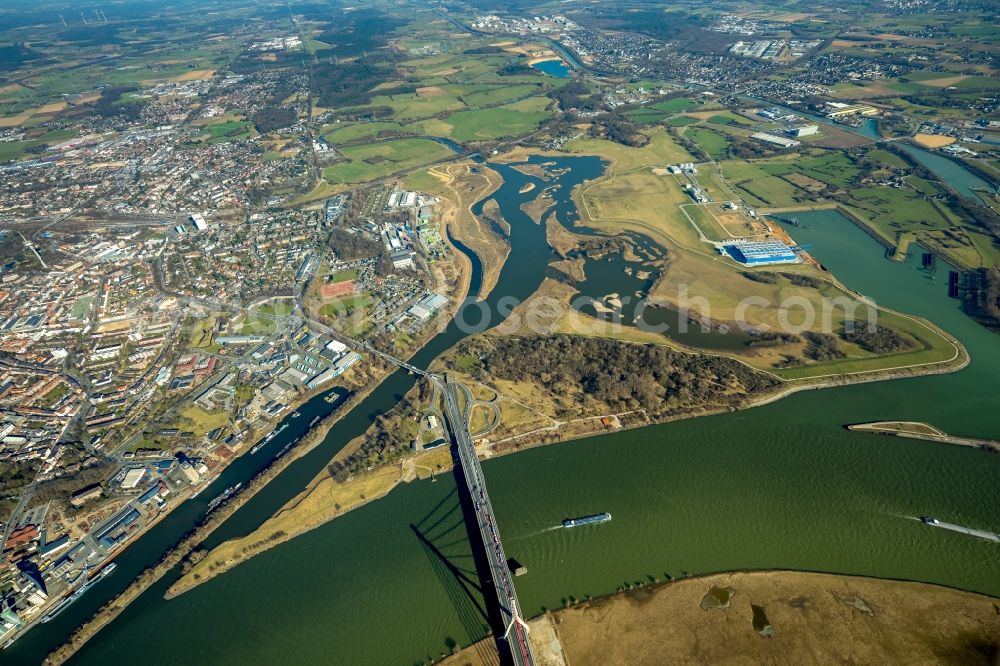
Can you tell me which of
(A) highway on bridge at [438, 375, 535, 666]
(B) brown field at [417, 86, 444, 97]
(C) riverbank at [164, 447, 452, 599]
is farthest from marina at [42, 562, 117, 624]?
(B) brown field at [417, 86, 444, 97]

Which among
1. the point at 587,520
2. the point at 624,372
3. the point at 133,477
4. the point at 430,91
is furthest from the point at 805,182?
the point at 430,91

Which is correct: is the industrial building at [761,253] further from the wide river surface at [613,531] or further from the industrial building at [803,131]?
the industrial building at [803,131]

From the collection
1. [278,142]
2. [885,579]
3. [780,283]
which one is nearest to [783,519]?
[885,579]

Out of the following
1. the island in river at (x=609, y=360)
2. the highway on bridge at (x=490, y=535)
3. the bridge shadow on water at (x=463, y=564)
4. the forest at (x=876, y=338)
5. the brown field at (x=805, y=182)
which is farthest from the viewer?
the brown field at (x=805, y=182)

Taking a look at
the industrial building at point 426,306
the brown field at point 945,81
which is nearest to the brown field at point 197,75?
the industrial building at point 426,306

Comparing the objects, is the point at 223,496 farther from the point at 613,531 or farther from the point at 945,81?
the point at 945,81

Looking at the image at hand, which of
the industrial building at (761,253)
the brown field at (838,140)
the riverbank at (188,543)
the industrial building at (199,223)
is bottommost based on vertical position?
the riverbank at (188,543)
